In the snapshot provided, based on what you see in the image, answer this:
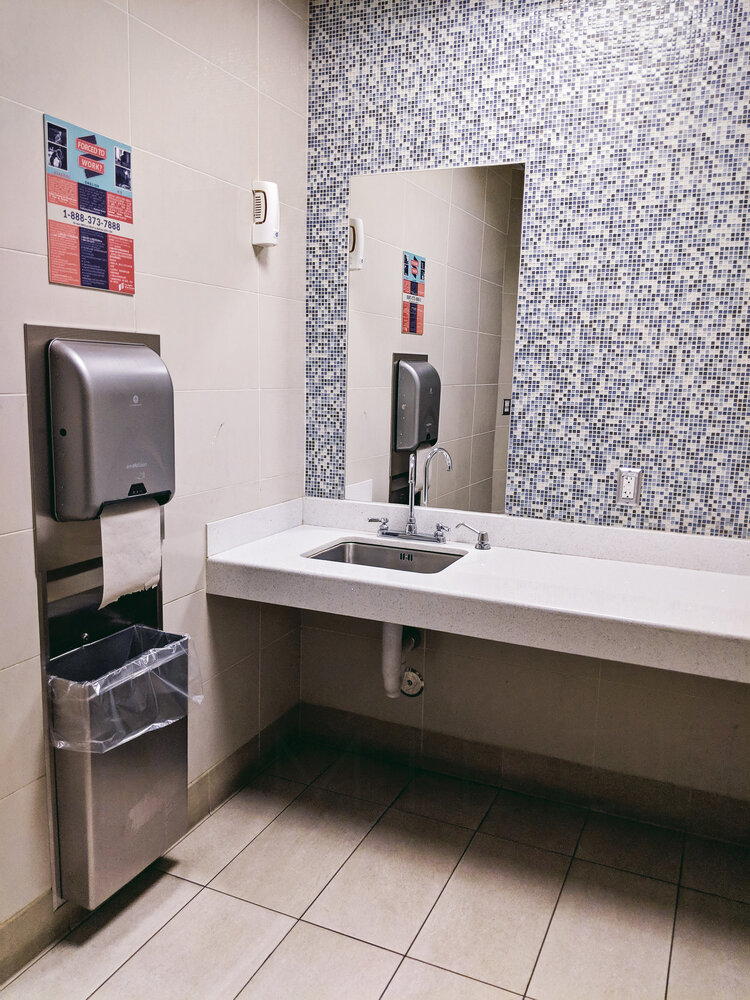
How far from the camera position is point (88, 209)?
189 centimetres

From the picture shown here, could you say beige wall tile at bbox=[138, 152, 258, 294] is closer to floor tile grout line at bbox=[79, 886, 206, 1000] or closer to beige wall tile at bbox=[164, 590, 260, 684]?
beige wall tile at bbox=[164, 590, 260, 684]

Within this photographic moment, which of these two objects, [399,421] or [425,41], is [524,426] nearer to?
[399,421]

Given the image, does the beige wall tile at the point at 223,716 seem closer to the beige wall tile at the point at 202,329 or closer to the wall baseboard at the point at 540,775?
the wall baseboard at the point at 540,775

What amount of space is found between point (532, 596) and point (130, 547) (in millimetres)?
1073

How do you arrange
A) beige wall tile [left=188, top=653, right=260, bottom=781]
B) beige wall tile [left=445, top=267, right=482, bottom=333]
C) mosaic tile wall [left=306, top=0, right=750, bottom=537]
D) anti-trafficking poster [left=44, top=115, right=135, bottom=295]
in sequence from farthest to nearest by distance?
beige wall tile [left=445, top=267, right=482, bottom=333]
beige wall tile [left=188, top=653, right=260, bottom=781]
mosaic tile wall [left=306, top=0, right=750, bottom=537]
anti-trafficking poster [left=44, top=115, right=135, bottom=295]

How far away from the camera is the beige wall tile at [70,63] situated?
1670 millimetres

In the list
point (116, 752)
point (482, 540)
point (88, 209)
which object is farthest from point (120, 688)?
point (482, 540)

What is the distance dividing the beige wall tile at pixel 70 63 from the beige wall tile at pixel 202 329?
1.36 ft

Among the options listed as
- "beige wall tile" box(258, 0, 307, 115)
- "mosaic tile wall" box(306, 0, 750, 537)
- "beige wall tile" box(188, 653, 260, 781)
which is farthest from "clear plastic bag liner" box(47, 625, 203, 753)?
"beige wall tile" box(258, 0, 307, 115)

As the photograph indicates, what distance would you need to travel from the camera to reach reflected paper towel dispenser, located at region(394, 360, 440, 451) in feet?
8.91

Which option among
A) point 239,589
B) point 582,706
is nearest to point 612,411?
point 582,706

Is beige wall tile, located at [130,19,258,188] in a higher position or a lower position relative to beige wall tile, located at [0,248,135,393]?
higher

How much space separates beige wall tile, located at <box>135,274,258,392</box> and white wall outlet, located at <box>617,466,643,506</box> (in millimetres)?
1254

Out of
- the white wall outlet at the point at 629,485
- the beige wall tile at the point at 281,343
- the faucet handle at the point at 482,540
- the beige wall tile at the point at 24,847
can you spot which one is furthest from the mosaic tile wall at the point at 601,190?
the beige wall tile at the point at 24,847
